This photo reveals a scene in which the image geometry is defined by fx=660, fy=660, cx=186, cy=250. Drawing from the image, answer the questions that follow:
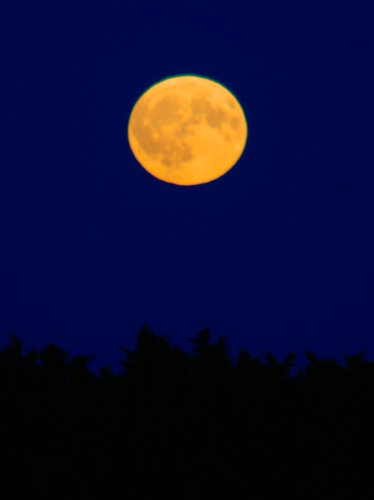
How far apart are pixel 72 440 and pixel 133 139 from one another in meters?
9.24

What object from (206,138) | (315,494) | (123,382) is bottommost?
(315,494)

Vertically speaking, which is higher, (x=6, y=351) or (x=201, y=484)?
(x=6, y=351)

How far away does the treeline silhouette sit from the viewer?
204 inches

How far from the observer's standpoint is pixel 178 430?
538 cm

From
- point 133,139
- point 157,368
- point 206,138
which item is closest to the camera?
point 157,368

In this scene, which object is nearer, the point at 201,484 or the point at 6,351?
the point at 201,484

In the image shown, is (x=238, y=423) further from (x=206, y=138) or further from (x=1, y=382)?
(x=206, y=138)

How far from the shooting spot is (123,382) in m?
5.74

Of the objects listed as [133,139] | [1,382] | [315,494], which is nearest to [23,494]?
[1,382]

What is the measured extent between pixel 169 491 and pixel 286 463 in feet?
3.21

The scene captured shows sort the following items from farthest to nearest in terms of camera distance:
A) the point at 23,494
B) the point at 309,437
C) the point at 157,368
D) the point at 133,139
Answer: the point at 133,139, the point at 157,368, the point at 309,437, the point at 23,494

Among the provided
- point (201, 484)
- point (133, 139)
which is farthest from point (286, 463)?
point (133, 139)

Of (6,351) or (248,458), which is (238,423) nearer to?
(248,458)

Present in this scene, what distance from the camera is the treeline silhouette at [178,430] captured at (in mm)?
5172
